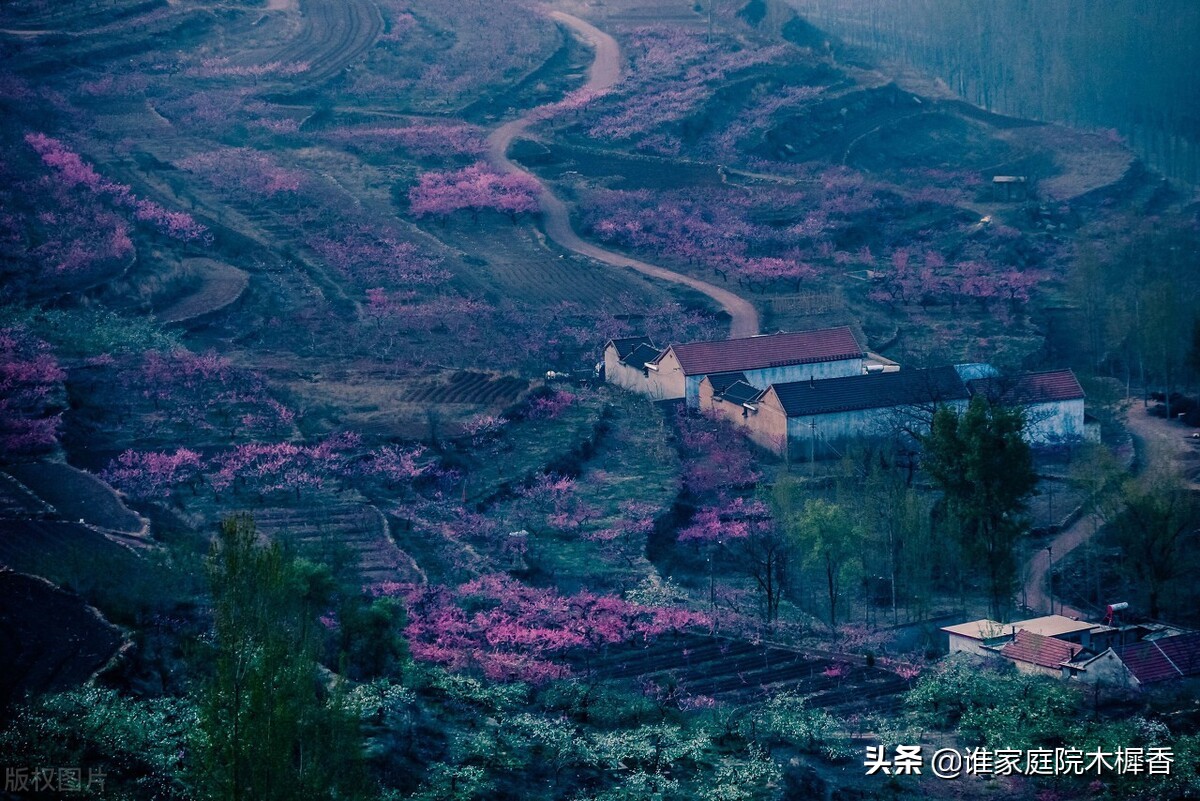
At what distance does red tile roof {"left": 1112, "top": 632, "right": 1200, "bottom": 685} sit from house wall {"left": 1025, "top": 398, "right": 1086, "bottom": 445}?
14.8 metres

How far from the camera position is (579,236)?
65.6 metres

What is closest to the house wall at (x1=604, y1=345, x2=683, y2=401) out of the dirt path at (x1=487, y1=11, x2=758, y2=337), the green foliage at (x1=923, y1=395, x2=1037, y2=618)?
the dirt path at (x1=487, y1=11, x2=758, y2=337)

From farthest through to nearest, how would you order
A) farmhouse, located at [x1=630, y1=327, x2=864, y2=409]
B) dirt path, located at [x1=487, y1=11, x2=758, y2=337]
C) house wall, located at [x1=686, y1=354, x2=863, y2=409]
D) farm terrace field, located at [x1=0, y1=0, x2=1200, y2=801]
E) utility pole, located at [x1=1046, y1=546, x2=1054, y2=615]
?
dirt path, located at [x1=487, y1=11, x2=758, y2=337] < house wall, located at [x1=686, y1=354, x2=863, y2=409] < farmhouse, located at [x1=630, y1=327, x2=864, y2=409] < utility pole, located at [x1=1046, y1=546, x2=1054, y2=615] < farm terrace field, located at [x1=0, y1=0, x2=1200, y2=801]

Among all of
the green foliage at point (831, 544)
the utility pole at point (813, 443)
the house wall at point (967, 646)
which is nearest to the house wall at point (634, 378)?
the utility pole at point (813, 443)

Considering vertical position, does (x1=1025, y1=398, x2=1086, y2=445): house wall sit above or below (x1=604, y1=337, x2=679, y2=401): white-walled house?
above

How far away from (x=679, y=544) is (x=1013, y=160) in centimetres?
5058

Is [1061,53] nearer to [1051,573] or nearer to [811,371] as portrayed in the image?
[811,371]

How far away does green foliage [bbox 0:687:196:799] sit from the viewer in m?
22.0

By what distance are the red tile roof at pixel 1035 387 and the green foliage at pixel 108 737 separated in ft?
92.4

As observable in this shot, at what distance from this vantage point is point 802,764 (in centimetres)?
2591

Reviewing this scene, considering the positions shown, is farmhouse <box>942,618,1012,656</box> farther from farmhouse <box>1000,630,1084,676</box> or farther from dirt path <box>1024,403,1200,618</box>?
dirt path <box>1024,403,1200,618</box>

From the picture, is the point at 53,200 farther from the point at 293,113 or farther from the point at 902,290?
the point at 902,290

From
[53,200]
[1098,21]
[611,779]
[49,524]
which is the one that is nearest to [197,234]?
[53,200]

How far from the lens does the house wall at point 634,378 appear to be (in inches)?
1925
